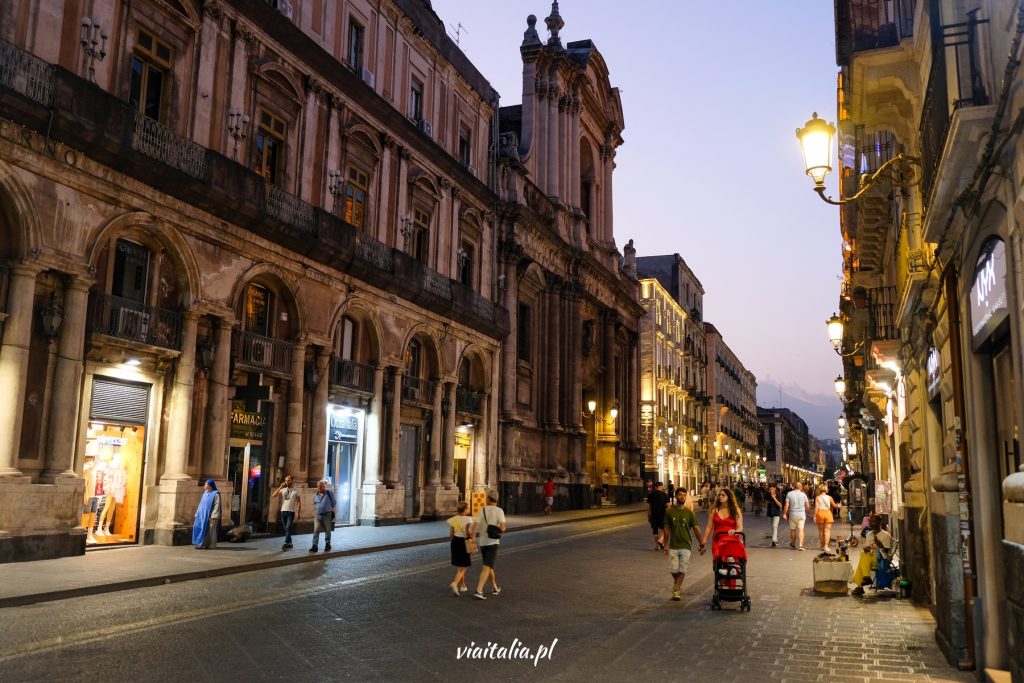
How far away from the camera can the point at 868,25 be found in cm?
1333

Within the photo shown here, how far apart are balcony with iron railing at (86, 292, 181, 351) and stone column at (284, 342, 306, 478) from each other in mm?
4160

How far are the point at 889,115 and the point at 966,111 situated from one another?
7968 millimetres

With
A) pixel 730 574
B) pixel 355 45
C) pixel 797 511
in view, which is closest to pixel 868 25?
pixel 730 574

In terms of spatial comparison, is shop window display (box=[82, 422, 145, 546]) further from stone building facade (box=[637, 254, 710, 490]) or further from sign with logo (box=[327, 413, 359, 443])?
stone building facade (box=[637, 254, 710, 490])

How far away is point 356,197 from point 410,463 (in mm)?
9079

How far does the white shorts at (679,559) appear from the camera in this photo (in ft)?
42.2

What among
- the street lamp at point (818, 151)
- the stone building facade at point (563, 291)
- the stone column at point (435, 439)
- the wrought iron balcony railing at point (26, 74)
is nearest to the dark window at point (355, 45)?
the stone column at point (435, 439)

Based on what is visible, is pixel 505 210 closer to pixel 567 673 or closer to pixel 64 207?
pixel 64 207

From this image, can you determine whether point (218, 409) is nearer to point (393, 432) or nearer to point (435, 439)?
point (393, 432)

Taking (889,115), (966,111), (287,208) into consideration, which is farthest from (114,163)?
(966,111)

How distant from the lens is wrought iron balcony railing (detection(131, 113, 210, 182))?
59.6 feet

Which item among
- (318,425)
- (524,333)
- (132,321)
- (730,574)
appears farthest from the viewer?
(524,333)

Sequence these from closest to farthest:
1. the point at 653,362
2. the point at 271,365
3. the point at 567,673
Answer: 1. the point at 567,673
2. the point at 271,365
3. the point at 653,362

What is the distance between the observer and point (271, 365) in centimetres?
2239
